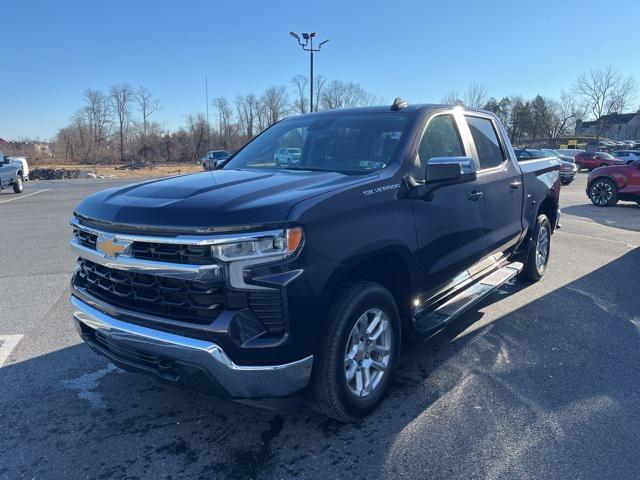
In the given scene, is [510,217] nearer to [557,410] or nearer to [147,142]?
[557,410]

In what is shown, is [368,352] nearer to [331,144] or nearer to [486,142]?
[331,144]

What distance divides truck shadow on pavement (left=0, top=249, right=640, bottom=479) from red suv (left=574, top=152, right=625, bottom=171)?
34032 millimetres

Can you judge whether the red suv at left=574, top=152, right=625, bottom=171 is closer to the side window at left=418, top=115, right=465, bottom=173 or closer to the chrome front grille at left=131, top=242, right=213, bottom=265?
the side window at left=418, top=115, right=465, bottom=173

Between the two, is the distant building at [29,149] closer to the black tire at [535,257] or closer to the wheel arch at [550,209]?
the wheel arch at [550,209]

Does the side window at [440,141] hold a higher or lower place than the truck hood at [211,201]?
higher

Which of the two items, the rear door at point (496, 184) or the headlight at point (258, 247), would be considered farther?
the rear door at point (496, 184)

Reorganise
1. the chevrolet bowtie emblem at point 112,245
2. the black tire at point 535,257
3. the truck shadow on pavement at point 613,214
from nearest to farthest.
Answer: the chevrolet bowtie emblem at point 112,245 < the black tire at point 535,257 < the truck shadow on pavement at point 613,214

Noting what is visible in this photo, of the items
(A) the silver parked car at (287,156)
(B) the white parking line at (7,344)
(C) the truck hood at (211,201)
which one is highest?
(A) the silver parked car at (287,156)

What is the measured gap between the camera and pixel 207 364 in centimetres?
244

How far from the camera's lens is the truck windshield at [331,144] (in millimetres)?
3574

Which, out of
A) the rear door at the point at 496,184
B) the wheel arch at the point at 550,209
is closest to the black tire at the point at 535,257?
the wheel arch at the point at 550,209

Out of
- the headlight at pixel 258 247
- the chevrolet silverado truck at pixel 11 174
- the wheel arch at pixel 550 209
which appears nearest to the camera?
the headlight at pixel 258 247

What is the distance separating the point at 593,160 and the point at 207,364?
3782cm

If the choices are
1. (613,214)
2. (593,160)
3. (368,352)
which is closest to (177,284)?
(368,352)
